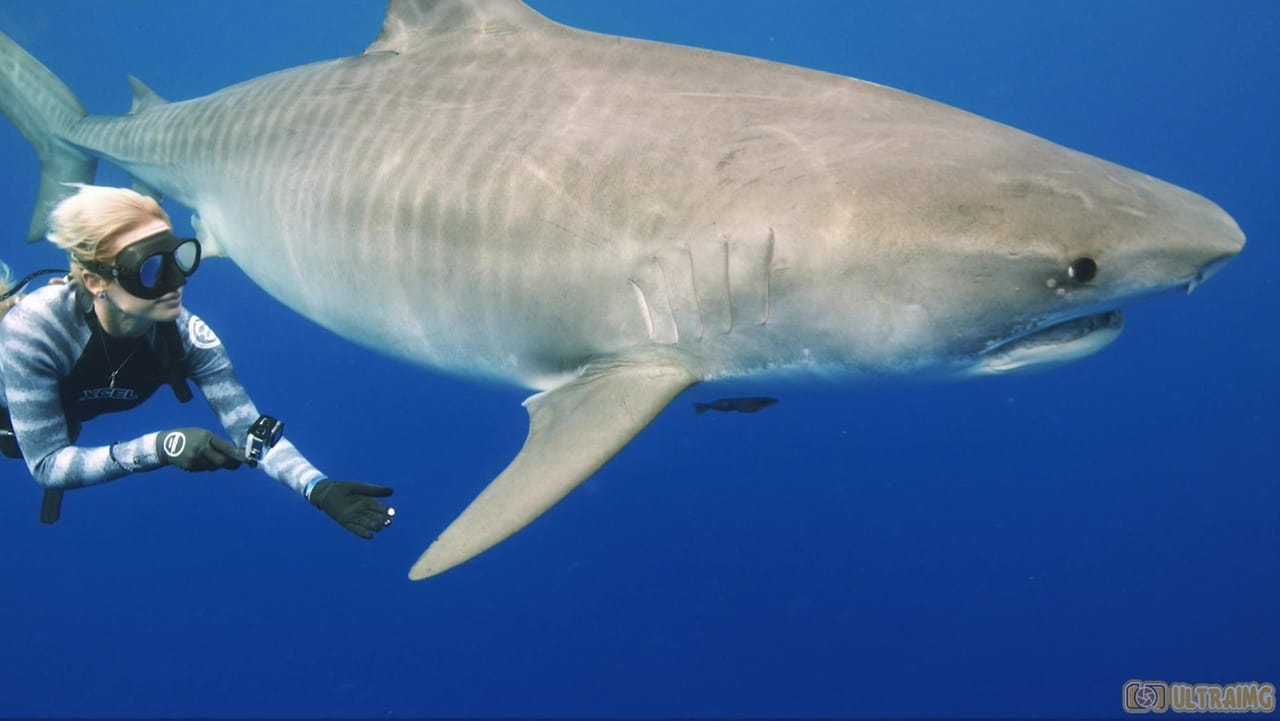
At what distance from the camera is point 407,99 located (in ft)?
14.6

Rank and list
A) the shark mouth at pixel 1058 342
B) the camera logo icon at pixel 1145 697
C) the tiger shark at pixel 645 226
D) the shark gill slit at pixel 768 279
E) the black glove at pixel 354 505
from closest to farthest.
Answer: the tiger shark at pixel 645 226, the shark mouth at pixel 1058 342, the shark gill slit at pixel 768 279, the black glove at pixel 354 505, the camera logo icon at pixel 1145 697

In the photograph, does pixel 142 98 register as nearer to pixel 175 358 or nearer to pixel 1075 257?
pixel 175 358

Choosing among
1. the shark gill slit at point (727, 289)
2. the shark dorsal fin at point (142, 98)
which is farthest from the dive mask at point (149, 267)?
the shark dorsal fin at point (142, 98)

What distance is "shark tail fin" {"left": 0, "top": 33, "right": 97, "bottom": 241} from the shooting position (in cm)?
684

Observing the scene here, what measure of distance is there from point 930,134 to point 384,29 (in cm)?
333

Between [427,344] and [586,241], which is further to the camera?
[427,344]

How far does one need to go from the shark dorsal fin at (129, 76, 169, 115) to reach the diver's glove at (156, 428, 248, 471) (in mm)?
4371

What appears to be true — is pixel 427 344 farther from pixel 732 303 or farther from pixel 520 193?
pixel 732 303

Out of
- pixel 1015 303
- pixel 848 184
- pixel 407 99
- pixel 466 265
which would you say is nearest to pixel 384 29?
pixel 407 99

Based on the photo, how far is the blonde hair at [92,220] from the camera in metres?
3.23

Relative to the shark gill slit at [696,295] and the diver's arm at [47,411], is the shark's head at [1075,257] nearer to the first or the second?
the shark gill slit at [696,295]

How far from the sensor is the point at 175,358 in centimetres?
383

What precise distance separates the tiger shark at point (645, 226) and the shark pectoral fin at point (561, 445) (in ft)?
0.04

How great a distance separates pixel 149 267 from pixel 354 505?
51.0 inches
